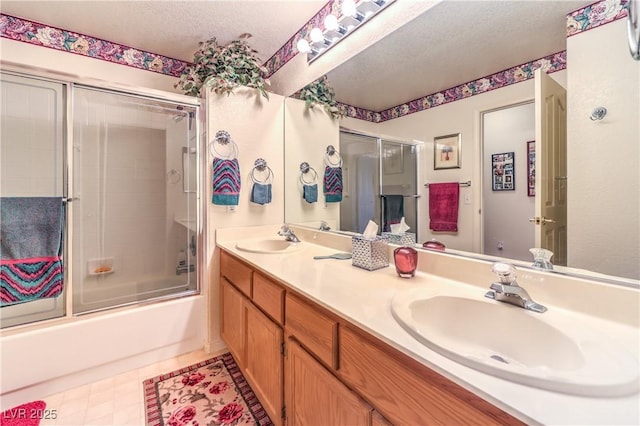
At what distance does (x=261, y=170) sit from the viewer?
209cm

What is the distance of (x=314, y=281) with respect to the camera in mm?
1033

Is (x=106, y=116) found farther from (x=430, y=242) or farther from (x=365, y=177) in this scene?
(x=430, y=242)

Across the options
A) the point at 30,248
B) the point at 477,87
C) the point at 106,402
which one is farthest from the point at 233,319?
the point at 477,87

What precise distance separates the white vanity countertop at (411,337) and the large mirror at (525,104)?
0.23m

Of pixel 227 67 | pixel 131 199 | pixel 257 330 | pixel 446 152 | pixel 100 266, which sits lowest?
pixel 257 330

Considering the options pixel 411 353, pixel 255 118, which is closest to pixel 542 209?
pixel 411 353

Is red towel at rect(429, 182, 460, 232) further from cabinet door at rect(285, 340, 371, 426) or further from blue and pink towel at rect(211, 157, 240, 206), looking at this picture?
blue and pink towel at rect(211, 157, 240, 206)

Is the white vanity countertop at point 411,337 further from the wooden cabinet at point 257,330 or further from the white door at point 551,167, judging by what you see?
the white door at point 551,167

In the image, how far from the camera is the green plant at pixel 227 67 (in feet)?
6.36

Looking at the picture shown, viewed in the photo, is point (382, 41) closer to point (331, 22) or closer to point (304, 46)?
point (331, 22)

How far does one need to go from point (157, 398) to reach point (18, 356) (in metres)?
0.76

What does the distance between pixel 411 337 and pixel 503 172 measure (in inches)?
28.0

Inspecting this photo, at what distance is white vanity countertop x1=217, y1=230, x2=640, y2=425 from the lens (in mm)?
400

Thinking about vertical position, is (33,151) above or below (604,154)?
above
